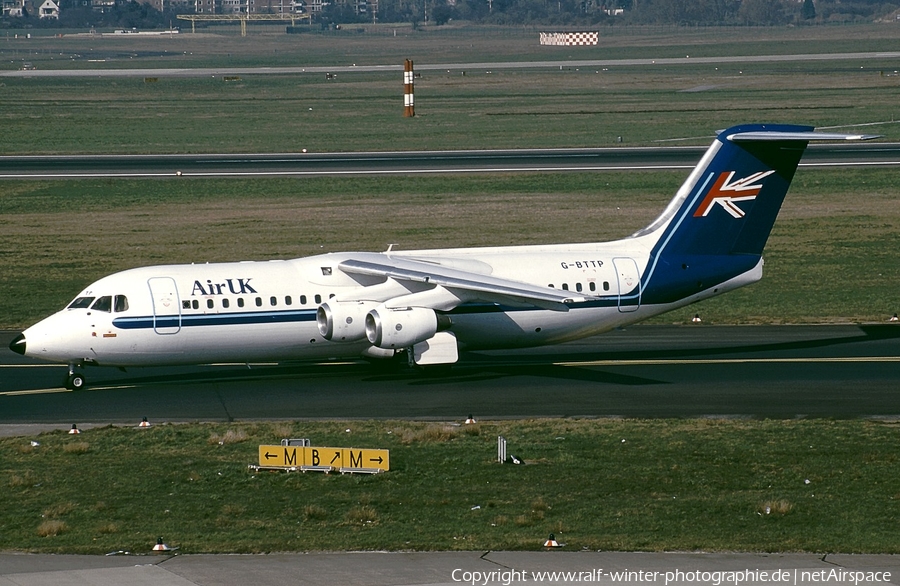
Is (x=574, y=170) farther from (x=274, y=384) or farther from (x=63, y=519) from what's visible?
(x=63, y=519)

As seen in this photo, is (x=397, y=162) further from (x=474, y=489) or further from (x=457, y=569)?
(x=457, y=569)

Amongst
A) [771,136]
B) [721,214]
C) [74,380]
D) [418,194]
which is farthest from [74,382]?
[418,194]

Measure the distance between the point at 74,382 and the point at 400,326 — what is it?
7828 millimetres

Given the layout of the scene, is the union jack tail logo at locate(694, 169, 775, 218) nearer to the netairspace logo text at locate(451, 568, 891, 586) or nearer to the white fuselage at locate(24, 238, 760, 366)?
the white fuselage at locate(24, 238, 760, 366)

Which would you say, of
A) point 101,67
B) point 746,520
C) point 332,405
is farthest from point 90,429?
point 101,67

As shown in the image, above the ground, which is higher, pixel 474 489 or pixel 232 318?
pixel 232 318

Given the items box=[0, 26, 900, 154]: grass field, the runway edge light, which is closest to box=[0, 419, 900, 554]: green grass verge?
the runway edge light

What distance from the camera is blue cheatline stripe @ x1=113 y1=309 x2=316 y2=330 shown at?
31.4 meters

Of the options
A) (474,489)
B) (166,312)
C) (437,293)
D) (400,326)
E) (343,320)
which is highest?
(437,293)

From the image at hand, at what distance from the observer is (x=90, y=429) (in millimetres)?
27922

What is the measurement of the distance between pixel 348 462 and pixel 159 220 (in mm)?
35303

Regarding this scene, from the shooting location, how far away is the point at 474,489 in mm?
23141

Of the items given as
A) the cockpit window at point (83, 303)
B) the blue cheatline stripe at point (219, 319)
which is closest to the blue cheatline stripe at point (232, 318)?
the blue cheatline stripe at point (219, 319)

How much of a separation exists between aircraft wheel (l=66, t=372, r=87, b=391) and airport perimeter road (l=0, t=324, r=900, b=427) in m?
0.29
